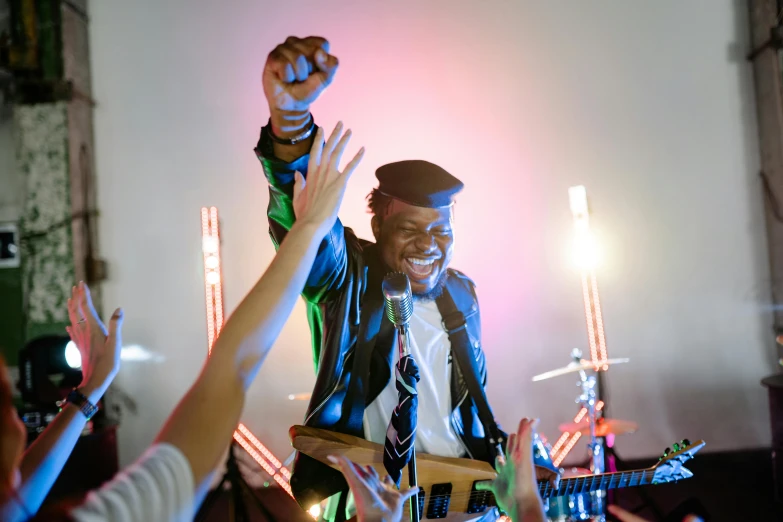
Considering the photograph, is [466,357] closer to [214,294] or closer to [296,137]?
[296,137]

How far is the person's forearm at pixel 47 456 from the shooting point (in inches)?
39.3

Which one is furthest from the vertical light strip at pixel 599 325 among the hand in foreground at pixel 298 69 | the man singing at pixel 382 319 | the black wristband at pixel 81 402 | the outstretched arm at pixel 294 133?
the black wristband at pixel 81 402

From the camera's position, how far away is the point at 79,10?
3949mm

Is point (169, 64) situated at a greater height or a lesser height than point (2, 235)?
greater

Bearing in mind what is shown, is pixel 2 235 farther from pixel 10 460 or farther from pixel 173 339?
pixel 10 460

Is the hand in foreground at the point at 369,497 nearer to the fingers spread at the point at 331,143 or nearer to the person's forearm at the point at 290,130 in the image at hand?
the fingers spread at the point at 331,143

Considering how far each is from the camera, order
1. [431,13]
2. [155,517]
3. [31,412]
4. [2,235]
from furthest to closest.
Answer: [431,13] → [2,235] → [31,412] → [155,517]

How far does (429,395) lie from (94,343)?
1.01 metres

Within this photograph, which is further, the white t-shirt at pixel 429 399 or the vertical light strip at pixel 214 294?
the vertical light strip at pixel 214 294

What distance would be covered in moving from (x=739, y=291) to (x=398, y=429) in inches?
164

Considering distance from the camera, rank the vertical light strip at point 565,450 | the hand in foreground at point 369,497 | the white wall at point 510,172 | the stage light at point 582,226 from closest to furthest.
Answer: the hand in foreground at point 369,497 → the vertical light strip at point 565,450 → the stage light at point 582,226 → the white wall at point 510,172

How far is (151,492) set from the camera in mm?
538

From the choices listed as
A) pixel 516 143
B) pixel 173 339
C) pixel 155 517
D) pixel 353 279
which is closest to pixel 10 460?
pixel 155 517

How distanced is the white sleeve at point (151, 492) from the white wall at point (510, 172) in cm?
348
